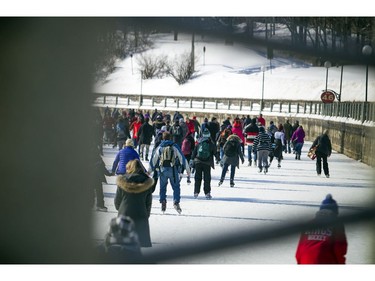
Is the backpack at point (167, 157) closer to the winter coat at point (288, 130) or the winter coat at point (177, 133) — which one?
the winter coat at point (177, 133)

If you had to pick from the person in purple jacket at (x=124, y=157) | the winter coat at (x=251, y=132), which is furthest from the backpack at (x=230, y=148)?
the winter coat at (x=251, y=132)

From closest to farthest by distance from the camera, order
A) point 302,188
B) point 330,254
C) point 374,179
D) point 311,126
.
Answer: point 374,179
point 330,254
point 302,188
point 311,126

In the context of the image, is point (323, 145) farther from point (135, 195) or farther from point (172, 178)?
point (135, 195)

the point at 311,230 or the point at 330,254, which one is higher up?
the point at 311,230

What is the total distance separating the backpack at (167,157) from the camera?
22.7ft

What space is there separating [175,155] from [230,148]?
2342 millimetres

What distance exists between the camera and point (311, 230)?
402mm

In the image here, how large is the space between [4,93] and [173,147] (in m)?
6.52

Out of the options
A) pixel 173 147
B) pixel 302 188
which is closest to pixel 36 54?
pixel 173 147

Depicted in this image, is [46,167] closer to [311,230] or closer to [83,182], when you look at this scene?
[83,182]

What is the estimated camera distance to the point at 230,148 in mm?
9188

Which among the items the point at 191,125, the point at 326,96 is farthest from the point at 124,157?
the point at 191,125

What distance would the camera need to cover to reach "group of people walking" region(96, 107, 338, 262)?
476 cm

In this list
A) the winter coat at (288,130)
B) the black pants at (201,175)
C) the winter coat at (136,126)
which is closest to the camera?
the black pants at (201,175)
